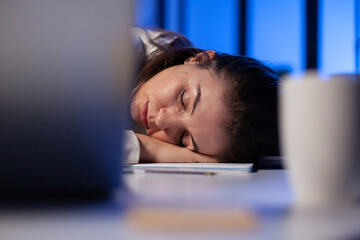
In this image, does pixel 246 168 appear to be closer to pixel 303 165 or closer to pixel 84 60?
pixel 303 165

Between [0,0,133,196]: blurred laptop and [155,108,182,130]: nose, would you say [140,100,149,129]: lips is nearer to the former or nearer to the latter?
[155,108,182,130]: nose

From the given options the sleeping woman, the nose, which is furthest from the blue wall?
the nose

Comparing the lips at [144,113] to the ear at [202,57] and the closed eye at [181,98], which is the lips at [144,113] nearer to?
the closed eye at [181,98]

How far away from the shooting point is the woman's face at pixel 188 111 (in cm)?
102

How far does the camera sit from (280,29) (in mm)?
3826

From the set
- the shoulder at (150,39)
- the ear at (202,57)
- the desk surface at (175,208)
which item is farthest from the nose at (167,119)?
the desk surface at (175,208)

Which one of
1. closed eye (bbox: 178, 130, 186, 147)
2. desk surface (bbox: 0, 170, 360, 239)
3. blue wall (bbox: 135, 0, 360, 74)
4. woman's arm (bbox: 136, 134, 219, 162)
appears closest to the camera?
desk surface (bbox: 0, 170, 360, 239)

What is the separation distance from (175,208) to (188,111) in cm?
71

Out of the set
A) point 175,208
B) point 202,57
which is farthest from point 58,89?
point 202,57

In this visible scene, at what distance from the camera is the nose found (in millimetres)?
1027

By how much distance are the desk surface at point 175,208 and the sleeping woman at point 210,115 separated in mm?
604

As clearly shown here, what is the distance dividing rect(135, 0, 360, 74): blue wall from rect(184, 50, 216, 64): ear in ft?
7.58

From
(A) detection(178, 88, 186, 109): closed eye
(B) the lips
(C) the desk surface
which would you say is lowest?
(B) the lips

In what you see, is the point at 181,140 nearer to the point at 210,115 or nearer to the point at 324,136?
the point at 210,115
